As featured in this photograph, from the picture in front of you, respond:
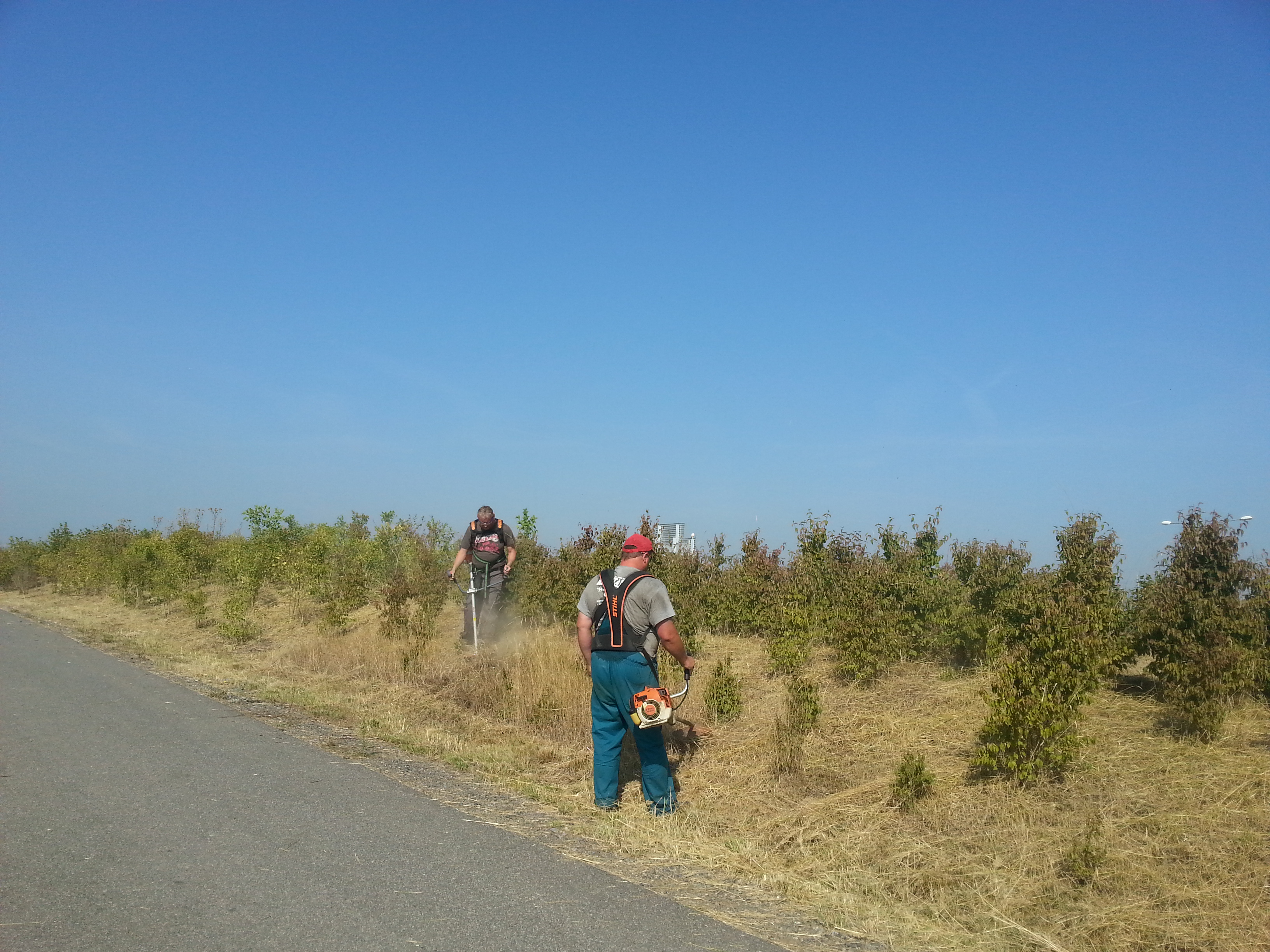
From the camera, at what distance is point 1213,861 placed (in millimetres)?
4883

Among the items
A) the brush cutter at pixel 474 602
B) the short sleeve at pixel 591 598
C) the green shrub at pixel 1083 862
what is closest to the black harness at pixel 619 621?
the short sleeve at pixel 591 598

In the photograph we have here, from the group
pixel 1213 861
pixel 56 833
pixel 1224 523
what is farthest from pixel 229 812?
pixel 1224 523

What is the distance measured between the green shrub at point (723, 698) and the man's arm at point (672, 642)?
2.16 m

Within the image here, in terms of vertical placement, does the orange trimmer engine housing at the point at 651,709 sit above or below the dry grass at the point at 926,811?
above

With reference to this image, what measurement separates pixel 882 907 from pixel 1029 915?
0.70m

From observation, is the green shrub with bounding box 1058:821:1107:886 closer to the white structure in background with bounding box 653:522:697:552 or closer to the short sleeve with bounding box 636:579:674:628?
the short sleeve with bounding box 636:579:674:628

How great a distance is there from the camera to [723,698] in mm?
8680

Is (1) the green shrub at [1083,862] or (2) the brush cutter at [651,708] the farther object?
(2) the brush cutter at [651,708]

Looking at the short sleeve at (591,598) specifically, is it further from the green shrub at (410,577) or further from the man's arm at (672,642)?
the green shrub at (410,577)

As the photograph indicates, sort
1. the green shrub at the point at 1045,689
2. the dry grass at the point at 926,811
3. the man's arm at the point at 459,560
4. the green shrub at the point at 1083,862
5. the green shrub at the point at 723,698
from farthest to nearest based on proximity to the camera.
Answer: the man's arm at the point at 459,560, the green shrub at the point at 723,698, the green shrub at the point at 1045,689, the green shrub at the point at 1083,862, the dry grass at the point at 926,811

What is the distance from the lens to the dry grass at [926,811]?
464cm

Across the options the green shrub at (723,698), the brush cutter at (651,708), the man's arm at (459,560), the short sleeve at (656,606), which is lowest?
the green shrub at (723,698)

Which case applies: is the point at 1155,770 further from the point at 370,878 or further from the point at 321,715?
the point at 321,715

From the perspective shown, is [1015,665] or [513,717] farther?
[513,717]
